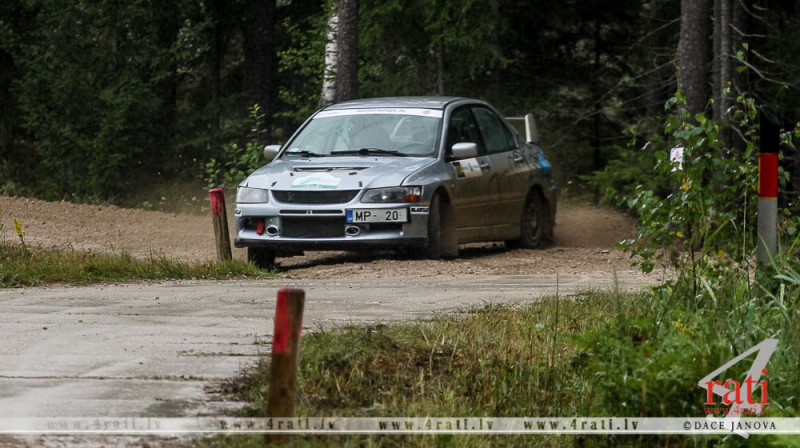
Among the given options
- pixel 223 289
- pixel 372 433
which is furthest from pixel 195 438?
pixel 223 289

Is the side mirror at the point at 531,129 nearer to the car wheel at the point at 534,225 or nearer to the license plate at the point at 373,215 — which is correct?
the car wheel at the point at 534,225

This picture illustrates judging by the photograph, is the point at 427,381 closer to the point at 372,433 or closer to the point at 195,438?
the point at 372,433

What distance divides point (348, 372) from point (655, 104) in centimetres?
1927

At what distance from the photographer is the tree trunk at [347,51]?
21.2 m

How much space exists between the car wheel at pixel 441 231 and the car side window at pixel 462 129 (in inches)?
26.9

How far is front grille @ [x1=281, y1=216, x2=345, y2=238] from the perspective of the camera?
1323 centimetres

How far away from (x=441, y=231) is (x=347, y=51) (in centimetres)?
789

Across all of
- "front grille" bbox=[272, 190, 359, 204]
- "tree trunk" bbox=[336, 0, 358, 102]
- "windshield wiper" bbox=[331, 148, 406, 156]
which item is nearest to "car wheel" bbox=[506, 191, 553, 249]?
"windshield wiper" bbox=[331, 148, 406, 156]

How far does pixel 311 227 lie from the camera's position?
13312 millimetres

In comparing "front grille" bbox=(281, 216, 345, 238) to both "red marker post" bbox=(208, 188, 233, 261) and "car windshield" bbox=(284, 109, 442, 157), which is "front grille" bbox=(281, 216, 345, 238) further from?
"car windshield" bbox=(284, 109, 442, 157)

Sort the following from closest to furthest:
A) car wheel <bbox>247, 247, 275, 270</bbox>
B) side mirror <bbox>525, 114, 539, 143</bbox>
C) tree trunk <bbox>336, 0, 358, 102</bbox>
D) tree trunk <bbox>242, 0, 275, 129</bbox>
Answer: car wheel <bbox>247, 247, 275, 270</bbox> → side mirror <bbox>525, 114, 539, 143</bbox> → tree trunk <bbox>336, 0, 358, 102</bbox> → tree trunk <bbox>242, 0, 275, 129</bbox>

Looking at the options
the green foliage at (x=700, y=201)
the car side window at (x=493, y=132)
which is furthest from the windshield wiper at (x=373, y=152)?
the green foliage at (x=700, y=201)

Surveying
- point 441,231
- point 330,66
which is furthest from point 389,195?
point 330,66

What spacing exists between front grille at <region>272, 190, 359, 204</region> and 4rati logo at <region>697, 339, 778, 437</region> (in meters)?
7.15
